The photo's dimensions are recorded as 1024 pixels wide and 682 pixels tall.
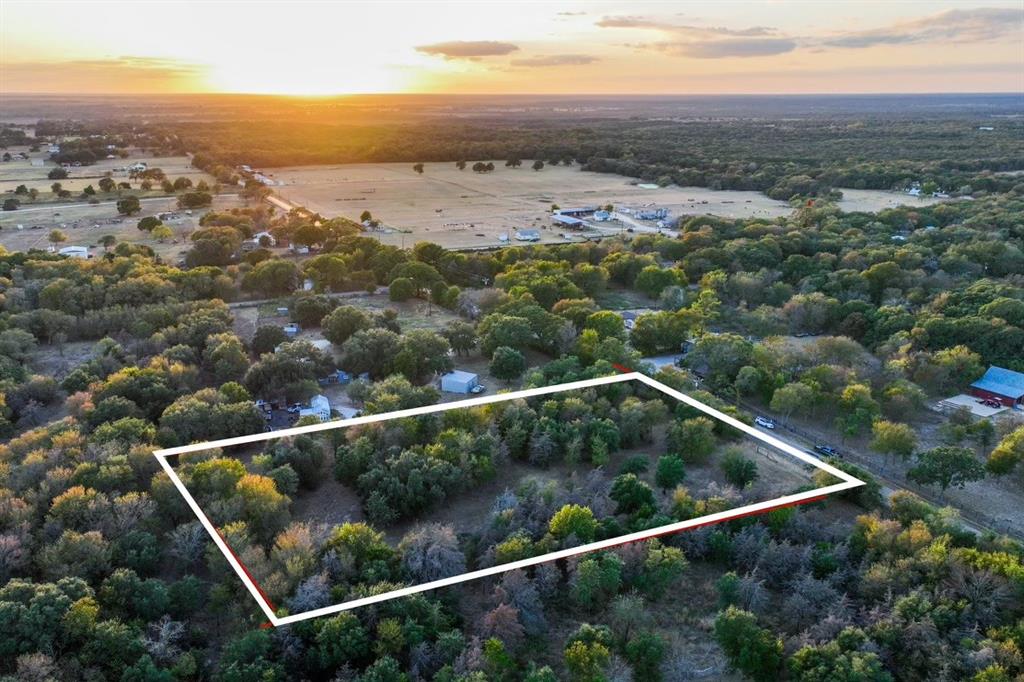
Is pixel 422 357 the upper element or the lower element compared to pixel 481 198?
lower

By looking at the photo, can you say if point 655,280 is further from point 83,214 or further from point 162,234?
point 83,214

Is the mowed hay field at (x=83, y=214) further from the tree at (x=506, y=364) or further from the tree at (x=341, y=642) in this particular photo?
the tree at (x=341, y=642)

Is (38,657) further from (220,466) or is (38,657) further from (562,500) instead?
(562,500)

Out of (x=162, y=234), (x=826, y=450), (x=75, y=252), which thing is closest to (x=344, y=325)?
(x=826, y=450)

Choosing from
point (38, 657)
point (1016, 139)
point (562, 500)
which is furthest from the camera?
point (1016, 139)

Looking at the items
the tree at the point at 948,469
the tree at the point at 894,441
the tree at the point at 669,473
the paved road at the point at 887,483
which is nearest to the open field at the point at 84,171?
the tree at the point at 669,473

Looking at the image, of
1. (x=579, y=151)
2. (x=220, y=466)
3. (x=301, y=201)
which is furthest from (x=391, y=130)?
(x=220, y=466)
